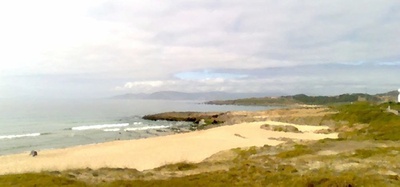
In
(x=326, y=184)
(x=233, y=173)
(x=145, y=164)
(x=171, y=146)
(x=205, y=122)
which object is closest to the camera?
(x=326, y=184)

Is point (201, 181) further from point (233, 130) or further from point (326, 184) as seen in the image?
point (233, 130)

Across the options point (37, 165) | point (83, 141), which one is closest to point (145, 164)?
point (37, 165)

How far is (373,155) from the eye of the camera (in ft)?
90.9

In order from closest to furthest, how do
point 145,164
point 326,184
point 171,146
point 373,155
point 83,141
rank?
point 326,184 < point 373,155 < point 145,164 < point 171,146 < point 83,141

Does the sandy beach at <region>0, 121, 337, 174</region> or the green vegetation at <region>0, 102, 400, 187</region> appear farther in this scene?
the sandy beach at <region>0, 121, 337, 174</region>

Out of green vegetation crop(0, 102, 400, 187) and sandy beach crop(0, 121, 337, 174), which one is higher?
green vegetation crop(0, 102, 400, 187)

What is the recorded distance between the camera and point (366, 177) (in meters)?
18.4

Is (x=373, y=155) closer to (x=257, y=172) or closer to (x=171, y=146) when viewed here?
(x=257, y=172)

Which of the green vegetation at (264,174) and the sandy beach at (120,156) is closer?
the green vegetation at (264,174)

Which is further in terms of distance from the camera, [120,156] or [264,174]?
[120,156]

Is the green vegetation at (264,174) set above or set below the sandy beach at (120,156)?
above

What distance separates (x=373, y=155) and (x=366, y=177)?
34.2 ft

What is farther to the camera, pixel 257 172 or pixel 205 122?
pixel 205 122

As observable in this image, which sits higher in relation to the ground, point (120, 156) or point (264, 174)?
point (264, 174)
